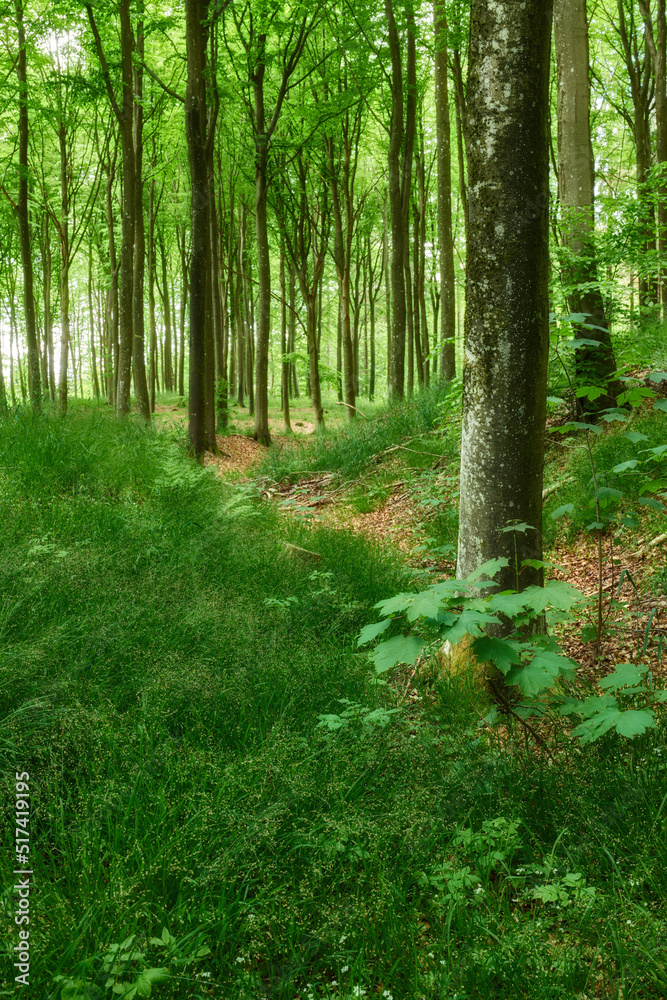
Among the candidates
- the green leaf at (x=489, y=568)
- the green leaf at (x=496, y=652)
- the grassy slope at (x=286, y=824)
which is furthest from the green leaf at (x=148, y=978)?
the green leaf at (x=489, y=568)

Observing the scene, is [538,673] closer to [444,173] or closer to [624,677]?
[624,677]

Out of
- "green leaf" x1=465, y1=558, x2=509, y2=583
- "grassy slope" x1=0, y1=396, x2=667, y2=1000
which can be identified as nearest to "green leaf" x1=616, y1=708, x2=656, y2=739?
"grassy slope" x1=0, y1=396, x2=667, y2=1000

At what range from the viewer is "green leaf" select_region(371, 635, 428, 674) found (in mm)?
1989

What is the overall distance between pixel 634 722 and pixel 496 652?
20.1 inches

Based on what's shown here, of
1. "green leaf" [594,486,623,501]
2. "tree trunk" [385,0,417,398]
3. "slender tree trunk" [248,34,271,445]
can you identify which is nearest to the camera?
"green leaf" [594,486,623,501]

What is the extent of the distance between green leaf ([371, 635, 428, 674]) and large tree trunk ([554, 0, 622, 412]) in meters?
4.58

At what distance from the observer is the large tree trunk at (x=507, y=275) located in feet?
9.27

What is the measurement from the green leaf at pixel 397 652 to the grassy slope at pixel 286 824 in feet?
1.77

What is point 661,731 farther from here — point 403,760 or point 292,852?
point 292,852

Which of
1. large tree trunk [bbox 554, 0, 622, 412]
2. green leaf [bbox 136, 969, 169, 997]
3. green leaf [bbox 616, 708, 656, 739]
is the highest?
large tree trunk [bbox 554, 0, 622, 412]

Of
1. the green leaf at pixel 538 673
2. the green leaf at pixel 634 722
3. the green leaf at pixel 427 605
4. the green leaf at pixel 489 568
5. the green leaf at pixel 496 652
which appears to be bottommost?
the green leaf at pixel 634 722

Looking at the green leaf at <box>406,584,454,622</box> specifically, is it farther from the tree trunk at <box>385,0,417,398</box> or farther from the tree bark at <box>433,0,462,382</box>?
the tree trunk at <box>385,0,417,398</box>

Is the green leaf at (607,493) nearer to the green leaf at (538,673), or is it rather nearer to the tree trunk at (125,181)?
the green leaf at (538,673)

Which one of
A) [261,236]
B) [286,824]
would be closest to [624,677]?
[286,824]
